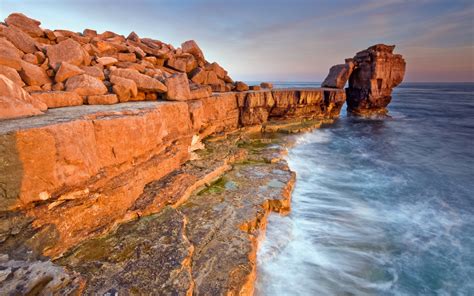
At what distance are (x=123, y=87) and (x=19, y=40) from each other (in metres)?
2.69

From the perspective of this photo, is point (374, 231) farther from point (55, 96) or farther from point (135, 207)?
point (55, 96)

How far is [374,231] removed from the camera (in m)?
5.56

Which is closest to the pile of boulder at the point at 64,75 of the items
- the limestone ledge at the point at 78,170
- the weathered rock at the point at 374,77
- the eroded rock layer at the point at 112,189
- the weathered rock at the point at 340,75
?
the eroded rock layer at the point at 112,189

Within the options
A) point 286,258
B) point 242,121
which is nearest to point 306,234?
point 286,258

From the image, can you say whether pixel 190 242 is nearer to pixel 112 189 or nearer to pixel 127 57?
pixel 112 189

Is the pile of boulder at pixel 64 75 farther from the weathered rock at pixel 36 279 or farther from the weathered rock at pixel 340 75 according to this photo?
the weathered rock at pixel 340 75

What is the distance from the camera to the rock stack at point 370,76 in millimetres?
20844

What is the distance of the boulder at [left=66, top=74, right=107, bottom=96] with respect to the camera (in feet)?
17.2

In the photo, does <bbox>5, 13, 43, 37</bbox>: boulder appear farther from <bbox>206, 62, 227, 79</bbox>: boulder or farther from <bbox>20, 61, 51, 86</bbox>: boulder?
<bbox>206, 62, 227, 79</bbox>: boulder

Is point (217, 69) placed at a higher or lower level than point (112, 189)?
higher


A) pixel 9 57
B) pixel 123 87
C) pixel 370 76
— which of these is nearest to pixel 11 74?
pixel 9 57

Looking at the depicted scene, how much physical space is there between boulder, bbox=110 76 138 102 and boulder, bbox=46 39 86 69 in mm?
961

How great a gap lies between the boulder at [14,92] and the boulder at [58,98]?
33cm

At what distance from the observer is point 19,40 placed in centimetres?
578
